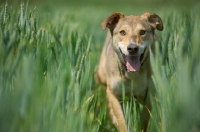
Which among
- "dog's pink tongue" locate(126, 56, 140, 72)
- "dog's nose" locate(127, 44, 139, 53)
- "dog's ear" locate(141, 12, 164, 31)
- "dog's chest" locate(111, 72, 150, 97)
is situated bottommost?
"dog's chest" locate(111, 72, 150, 97)

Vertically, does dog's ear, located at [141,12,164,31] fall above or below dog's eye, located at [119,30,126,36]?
above

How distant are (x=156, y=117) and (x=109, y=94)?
5.14 feet

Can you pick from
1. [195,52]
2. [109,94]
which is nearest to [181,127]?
[195,52]

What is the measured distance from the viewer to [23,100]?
5.60 ft

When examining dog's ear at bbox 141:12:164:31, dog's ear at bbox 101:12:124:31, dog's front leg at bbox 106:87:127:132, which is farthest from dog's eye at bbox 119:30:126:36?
dog's front leg at bbox 106:87:127:132

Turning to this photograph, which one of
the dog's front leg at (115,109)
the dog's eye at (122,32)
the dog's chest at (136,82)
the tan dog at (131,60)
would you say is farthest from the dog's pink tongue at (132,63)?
the dog's front leg at (115,109)

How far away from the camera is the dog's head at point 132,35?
11.1 feet

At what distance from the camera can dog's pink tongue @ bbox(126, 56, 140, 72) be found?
135 inches

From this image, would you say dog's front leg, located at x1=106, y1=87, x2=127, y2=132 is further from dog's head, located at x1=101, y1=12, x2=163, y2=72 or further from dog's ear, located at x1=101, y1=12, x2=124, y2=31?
dog's ear, located at x1=101, y1=12, x2=124, y2=31

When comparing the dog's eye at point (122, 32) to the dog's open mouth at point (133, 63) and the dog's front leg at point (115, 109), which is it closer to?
the dog's open mouth at point (133, 63)

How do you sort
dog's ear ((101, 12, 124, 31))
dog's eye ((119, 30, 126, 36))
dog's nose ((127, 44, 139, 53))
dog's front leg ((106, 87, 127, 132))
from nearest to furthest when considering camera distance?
1. dog's nose ((127, 44, 139, 53))
2. dog's front leg ((106, 87, 127, 132))
3. dog's eye ((119, 30, 126, 36))
4. dog's ear ((101, 12, 124, 31))

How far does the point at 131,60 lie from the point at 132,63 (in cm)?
3

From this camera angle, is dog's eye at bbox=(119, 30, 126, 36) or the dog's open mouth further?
dog's eye at bbox=(119, 30, 126, 36)

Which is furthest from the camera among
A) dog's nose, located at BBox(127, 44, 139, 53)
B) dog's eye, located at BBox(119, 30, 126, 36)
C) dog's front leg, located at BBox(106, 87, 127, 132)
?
dog's eye, located at BBox(119, 30, 126, 36)
